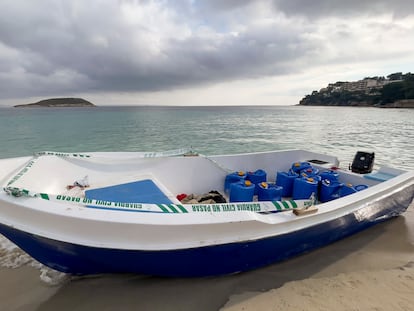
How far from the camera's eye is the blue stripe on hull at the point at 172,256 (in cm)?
189

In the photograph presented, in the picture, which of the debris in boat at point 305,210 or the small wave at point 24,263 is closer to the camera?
the debris in boat at point 305,210

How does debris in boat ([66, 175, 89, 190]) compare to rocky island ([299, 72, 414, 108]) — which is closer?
debris in boat ([66, 175, 89, 190])

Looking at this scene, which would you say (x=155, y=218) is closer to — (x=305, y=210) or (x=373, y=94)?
(x=305, y=210)

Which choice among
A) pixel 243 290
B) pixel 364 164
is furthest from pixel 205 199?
pixel 364 164

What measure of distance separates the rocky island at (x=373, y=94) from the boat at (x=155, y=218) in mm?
82977

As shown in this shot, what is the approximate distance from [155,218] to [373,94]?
3995 inches

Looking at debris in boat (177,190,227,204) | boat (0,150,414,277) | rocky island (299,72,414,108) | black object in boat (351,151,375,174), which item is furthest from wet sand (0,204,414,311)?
rocky island (299,72,414,108)

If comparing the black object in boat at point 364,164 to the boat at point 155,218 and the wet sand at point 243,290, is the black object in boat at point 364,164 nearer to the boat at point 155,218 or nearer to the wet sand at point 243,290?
the boat at point 155,218

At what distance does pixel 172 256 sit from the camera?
6.35ft

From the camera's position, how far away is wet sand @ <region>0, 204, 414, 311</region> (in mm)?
2172

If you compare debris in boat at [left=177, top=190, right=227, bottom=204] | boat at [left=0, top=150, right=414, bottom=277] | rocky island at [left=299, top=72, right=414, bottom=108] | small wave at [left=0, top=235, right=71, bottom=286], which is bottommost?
small wave at [left=0, top=235, right=71, bottom=286]

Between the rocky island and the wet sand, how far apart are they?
83.2m

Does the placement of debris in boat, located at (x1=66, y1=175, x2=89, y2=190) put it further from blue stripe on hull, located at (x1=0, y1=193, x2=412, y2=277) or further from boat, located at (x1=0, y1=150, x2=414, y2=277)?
blue stripe on hull, located at (x1=0, y1=193, x2=412, y2=277)

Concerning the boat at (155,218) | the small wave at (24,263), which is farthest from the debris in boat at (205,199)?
the small wave at (24,263)
